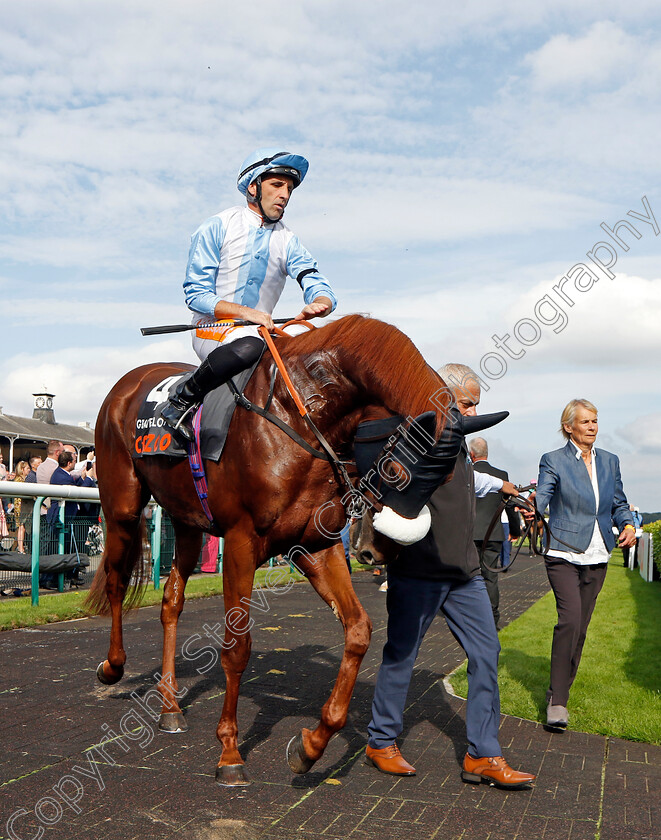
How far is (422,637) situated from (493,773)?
693 millimetres

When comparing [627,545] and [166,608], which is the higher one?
[627,545]

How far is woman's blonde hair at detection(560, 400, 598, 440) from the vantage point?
5.70 m

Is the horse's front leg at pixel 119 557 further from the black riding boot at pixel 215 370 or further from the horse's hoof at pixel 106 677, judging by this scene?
the black riding boot at pixel 215 370

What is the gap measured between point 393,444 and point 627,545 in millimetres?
2404

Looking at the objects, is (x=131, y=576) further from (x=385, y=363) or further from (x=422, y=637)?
(x=385, y=363)

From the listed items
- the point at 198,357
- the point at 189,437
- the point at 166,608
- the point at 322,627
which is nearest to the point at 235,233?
the point at 198,357

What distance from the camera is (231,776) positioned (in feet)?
12.1

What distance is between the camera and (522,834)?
3.28 metres

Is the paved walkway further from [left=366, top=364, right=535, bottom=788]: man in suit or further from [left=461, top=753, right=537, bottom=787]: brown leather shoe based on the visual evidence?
[left=366, top=364, right=535, bottom=788]: man in suit

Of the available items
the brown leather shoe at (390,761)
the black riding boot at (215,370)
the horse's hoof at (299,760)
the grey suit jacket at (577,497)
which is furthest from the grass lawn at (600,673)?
the black riding boot at (215,370)

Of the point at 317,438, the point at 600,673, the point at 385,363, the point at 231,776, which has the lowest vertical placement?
the point at 600,673

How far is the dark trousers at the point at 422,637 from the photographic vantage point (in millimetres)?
3988

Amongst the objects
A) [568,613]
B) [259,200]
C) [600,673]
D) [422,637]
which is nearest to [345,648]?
[422,637]

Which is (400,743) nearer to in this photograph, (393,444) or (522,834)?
(522,834)
